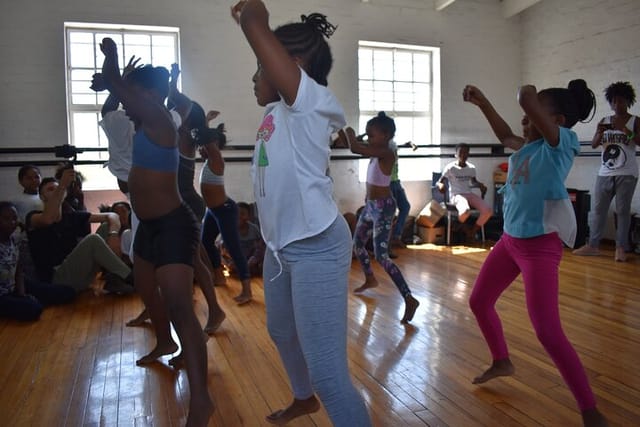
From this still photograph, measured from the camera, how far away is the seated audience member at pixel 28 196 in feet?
15.0

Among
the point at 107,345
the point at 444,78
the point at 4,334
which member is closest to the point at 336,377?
the point at 107,345

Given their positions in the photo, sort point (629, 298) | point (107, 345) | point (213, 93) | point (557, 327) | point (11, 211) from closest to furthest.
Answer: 1. point (557, 327)
2. point (107, 345)
3. point (11, 211)
4. point (629, 298)
5. point (213, 93)

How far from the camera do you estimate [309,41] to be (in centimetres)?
138

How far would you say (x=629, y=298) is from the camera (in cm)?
392

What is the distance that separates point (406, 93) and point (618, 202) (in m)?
3.30

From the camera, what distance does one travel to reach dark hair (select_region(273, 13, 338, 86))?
137 cm

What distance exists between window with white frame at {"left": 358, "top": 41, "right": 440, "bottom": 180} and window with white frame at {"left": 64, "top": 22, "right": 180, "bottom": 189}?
2.72 meters

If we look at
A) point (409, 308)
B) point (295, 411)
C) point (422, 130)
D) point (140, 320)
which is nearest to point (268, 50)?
point (295, 411)

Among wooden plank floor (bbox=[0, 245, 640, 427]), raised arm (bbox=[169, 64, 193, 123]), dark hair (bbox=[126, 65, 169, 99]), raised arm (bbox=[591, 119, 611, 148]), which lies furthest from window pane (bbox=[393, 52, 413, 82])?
dark hair (bbox=[126, 65, 169, 99])

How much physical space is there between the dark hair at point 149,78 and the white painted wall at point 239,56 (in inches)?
163

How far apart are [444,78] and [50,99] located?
526 cm

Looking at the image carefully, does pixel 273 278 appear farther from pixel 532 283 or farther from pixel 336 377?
pixel 532 283

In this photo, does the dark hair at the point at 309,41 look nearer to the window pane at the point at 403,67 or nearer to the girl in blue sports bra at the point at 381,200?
the girl in blue sports bra at the point at 381,200

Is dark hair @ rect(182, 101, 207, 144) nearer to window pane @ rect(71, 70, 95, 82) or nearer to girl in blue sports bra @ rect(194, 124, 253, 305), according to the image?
girl in blue sports bra @ rect(194, 124, 253, 305)
